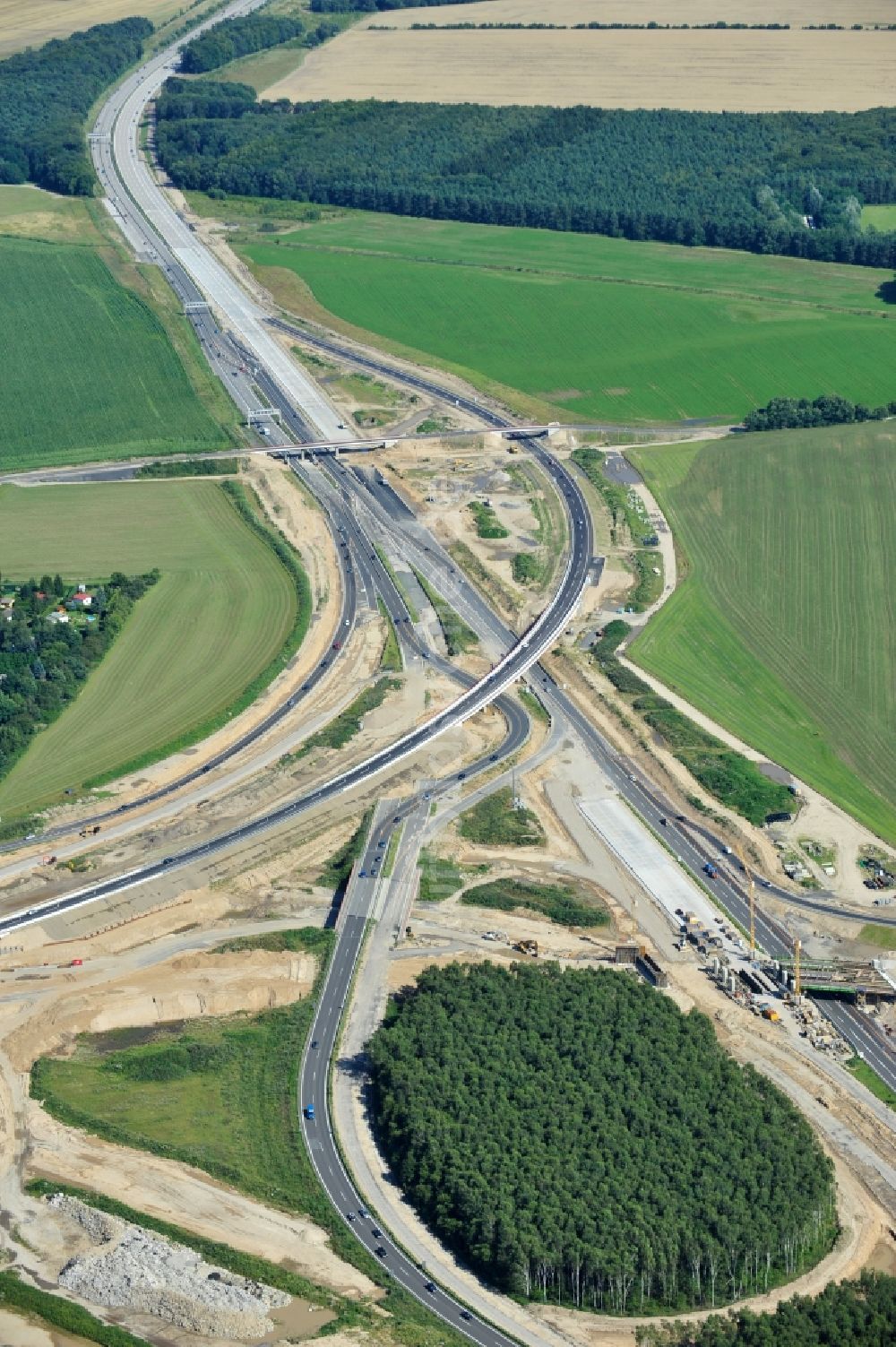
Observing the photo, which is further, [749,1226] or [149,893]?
[149,893]

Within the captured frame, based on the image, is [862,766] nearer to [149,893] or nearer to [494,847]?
[494,847]

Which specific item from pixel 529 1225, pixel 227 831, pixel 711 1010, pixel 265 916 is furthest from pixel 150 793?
pixel 529 1225

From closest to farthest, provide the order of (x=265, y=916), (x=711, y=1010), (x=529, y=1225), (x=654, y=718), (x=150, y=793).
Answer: (x=529, y=1225)
(x=711, y=1010)
(x=265, y=916)
(x=150, y=793)
(x=654, y=718)

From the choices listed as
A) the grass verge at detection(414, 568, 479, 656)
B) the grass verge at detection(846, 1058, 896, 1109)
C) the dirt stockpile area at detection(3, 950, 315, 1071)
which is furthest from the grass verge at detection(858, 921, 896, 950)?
the grass verge at detection(414, 568, 479, 656)

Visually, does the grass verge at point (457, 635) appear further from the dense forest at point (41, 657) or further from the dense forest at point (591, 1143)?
the dense forest at point (591, 1143)

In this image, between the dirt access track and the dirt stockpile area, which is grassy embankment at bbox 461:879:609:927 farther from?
the dirt stockpile area

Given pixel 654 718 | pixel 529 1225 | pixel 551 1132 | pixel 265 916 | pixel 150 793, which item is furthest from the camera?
pixel 654 718
